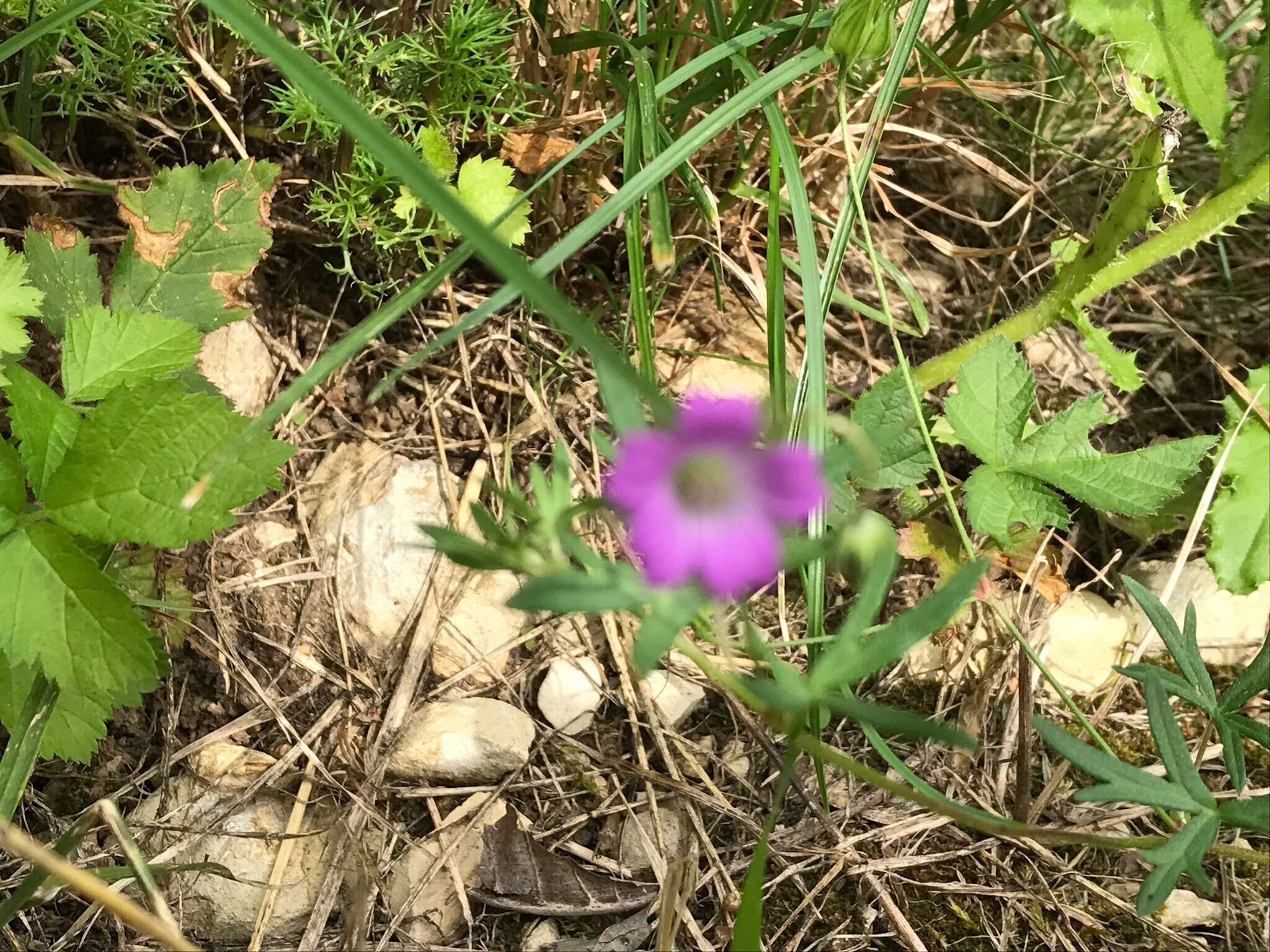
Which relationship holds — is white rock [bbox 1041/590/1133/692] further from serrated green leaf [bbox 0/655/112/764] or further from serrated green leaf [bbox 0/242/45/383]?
serrated green leaf [bbox 0/242/45/383]

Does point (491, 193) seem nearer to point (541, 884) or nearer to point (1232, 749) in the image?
point (541, 884)

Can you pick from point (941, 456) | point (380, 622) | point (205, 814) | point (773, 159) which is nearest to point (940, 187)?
point (941, 456)

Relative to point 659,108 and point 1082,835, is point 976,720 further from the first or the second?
point 659,108

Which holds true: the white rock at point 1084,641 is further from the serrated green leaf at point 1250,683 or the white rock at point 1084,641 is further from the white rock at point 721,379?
the white rock at point 721,379

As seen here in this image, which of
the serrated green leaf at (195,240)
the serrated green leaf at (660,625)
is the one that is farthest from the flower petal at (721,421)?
the serrated green leaf at (195,240)

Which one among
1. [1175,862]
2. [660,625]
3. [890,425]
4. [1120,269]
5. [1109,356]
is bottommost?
[1175,862]

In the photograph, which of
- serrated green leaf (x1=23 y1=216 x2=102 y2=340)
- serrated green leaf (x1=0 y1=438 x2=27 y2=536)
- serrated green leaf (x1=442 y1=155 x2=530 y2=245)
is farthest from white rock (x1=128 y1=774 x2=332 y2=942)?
serrated green leaf (x1=442 y1=155 x2=530 y2=245)

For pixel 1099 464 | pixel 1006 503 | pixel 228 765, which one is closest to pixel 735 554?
pixel 1006 503
